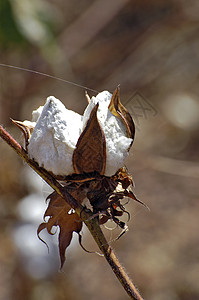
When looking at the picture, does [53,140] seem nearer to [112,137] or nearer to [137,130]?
[112,137]

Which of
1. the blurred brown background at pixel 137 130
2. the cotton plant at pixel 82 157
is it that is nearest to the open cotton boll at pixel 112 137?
the cotton plant at pixel 82 157

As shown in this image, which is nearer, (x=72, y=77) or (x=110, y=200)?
(x=110, y=200)

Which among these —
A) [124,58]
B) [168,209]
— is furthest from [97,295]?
[124,58]

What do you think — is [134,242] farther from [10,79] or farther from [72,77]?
[72,77]

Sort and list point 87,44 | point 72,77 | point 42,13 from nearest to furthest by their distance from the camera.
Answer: point 42,13 → point 72,77 → point 87,44

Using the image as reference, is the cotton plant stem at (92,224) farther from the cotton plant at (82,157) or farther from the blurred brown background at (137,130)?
the blurred brown background at (137,130)

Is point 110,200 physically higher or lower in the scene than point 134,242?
higher

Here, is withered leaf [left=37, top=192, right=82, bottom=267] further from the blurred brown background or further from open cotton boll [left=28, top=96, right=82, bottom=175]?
the blurred brown background
